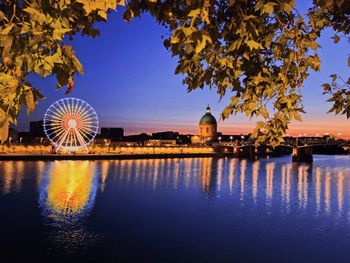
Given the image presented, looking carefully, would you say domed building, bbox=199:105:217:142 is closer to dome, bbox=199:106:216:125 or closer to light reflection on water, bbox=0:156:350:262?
dome, bbox=199:106:216:125

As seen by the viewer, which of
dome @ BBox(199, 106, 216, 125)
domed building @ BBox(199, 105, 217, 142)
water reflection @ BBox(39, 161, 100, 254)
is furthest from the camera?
dome @ BBox(199, 106, 216, 125)

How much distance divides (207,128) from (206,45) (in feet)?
468

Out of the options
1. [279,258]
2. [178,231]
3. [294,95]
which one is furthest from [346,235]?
[294,95]

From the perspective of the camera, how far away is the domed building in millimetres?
144500

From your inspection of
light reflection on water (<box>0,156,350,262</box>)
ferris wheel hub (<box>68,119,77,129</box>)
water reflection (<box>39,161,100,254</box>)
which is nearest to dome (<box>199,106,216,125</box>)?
ferris wheel hub (<box>68,119,77,129</box>)

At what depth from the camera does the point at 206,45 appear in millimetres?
3957

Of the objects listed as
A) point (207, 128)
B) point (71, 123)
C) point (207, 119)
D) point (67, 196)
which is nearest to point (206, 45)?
point (67, 196)

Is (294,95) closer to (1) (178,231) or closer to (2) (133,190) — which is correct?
(1) (178,231)

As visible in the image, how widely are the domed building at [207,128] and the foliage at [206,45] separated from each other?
139 m

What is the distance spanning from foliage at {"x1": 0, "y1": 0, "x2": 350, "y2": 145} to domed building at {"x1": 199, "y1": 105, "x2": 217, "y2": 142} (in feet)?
455

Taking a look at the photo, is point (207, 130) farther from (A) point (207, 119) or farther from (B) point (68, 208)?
(B) point (68, 208)

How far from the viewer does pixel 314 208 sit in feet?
A: 85.8

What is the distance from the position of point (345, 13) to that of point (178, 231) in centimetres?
1445

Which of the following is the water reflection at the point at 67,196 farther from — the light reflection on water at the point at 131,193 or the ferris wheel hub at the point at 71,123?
the ferris wheel hub at the point at 71,123
